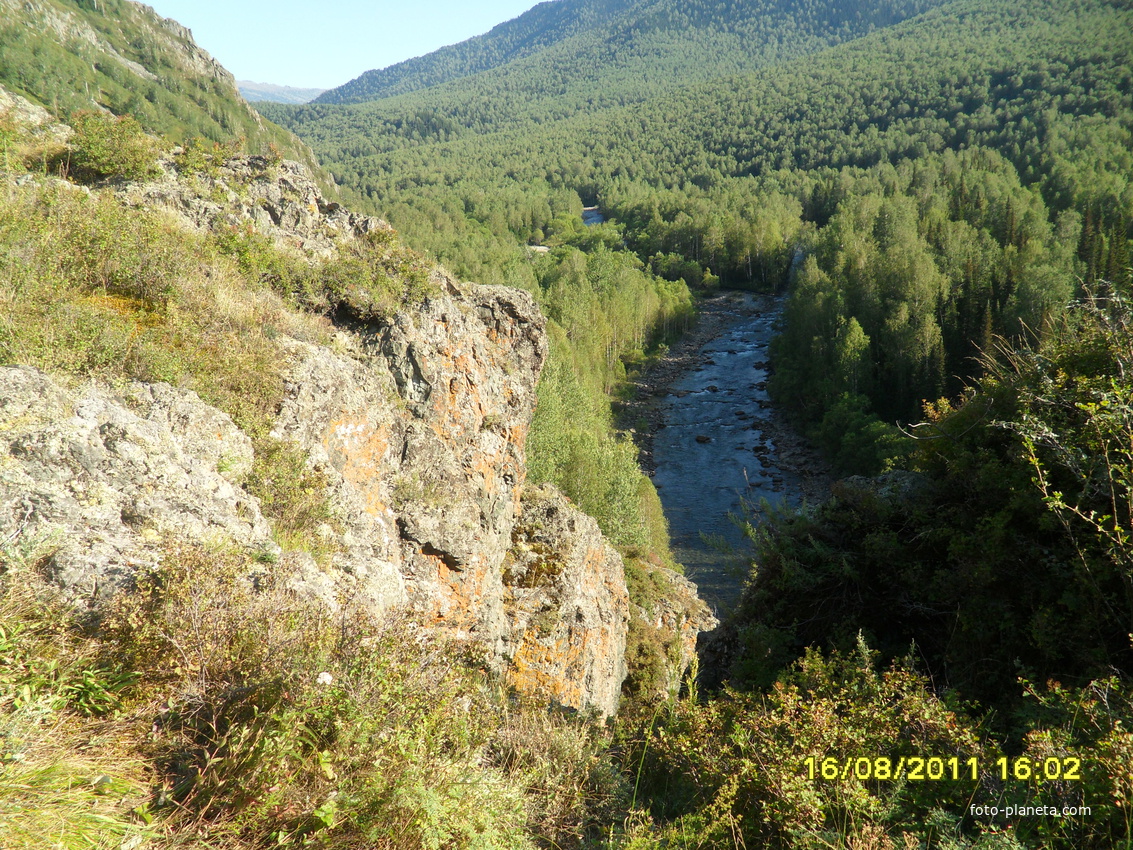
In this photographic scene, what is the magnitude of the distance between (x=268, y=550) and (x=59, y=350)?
9.98 ft

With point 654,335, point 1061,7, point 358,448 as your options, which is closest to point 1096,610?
point 358,448

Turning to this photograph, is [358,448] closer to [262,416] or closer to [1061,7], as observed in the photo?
[262,416]

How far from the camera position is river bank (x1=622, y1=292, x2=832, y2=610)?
123ft

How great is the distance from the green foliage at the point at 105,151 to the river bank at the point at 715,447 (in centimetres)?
2285

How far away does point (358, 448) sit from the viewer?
9234mm

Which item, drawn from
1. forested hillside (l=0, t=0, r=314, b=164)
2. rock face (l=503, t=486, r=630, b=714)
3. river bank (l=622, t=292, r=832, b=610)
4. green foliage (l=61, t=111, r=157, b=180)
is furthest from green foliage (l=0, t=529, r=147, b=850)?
forested hillside (l=0, t=0, r=314, b=164)

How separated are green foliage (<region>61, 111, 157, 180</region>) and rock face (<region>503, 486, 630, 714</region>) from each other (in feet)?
36.6

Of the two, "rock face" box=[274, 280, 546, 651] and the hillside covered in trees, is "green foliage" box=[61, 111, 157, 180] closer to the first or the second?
the hillside covered in trees

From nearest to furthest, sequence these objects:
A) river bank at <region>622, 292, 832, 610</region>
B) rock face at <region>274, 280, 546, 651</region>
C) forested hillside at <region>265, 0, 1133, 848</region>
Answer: forested hillside at <region>265, 0, 1133, 848</region>
rock face at <region>274, 280, 546, 651</region>
river bank at <region>622, 292, 832, 610</region>

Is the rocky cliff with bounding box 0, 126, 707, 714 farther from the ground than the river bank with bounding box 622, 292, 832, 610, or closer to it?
farther from the ground

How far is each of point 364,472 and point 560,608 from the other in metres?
6.36

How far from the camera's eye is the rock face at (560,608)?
1260 cm

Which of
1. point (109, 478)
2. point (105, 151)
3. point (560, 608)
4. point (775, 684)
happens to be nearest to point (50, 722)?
point (109, 478)

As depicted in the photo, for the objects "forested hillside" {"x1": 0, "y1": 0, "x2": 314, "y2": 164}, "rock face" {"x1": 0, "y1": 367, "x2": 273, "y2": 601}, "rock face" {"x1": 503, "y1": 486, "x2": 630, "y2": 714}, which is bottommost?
"rock face" {"x1": 503, "y1": 486, "x2": 630, "y2": 714}
